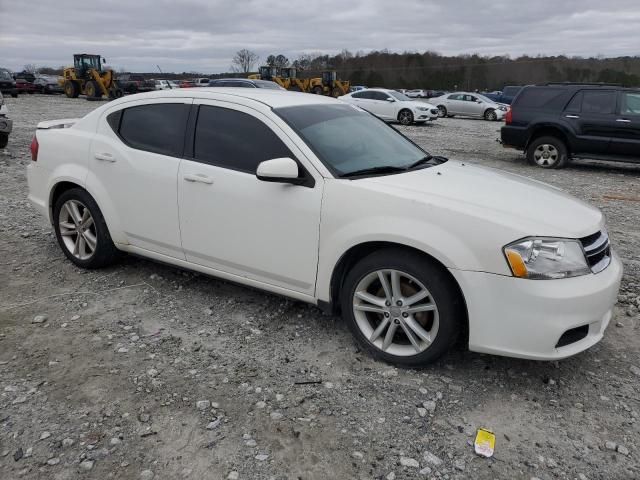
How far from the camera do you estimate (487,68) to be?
80.8 m

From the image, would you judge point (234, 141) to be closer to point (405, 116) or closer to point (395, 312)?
point (395, 312)

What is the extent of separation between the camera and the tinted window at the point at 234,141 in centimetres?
355

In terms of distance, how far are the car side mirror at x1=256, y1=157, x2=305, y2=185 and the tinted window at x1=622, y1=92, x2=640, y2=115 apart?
31.3 ft

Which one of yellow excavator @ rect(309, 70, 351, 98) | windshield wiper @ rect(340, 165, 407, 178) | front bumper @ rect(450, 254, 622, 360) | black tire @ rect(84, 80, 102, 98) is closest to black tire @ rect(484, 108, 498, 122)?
yellow excavator @ rect(309, 70, 351, 98)

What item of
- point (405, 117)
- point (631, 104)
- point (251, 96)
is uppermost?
point (631, 104)

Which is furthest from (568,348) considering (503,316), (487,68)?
(487,68)

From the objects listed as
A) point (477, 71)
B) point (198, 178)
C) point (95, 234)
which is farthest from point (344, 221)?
point (477, 71)

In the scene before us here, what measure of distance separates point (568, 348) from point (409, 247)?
101 cm

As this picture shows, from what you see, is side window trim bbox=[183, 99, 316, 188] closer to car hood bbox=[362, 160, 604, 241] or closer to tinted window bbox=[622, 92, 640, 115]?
car hood bbox=[362, 160, 604, 241]

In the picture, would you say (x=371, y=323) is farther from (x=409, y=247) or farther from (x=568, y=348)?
(x=568, y=348)

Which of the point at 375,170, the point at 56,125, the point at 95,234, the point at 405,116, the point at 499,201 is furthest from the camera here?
the point at 405,116

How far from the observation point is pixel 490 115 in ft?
89.1

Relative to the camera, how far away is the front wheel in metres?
21.2

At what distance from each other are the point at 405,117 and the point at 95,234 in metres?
18.3
